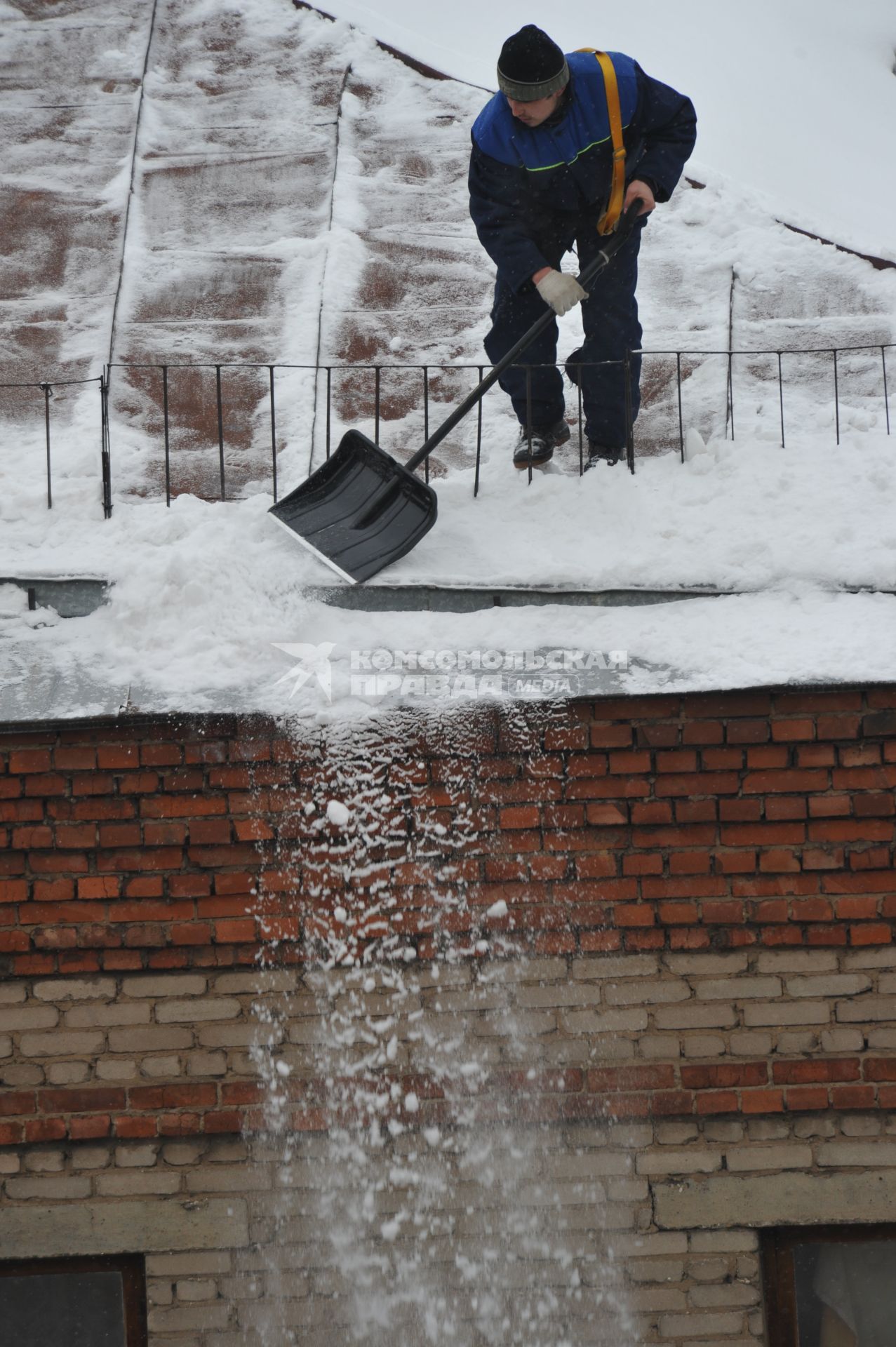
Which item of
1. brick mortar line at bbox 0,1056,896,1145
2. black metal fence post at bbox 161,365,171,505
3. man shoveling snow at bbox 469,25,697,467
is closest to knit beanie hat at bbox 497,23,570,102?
man shoveling snow at bbox 469,25,697,467

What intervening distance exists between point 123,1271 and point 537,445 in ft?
9.81

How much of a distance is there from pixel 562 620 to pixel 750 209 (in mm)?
3109

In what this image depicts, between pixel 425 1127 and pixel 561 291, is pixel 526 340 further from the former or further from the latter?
pixel 425 1127

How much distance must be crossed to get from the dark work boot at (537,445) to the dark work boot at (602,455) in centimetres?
13

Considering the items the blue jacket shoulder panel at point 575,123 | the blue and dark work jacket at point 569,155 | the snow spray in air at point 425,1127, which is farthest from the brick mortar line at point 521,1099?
the blue jacket shoulder panel at point 575,123

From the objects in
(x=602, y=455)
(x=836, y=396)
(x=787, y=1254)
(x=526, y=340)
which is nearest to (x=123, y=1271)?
(x=787, y=1254)

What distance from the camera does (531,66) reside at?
3564 millimetres

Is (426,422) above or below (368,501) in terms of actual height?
above

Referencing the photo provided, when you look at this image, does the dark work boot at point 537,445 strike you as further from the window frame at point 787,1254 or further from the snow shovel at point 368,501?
the window frame at point 787,1254

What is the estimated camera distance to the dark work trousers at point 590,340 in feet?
13.0

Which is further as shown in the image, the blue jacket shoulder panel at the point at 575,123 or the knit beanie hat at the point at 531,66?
the blue jacket shoulder panel at the point at 575,123

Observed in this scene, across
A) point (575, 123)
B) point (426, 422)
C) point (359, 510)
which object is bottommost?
point (359, 510)

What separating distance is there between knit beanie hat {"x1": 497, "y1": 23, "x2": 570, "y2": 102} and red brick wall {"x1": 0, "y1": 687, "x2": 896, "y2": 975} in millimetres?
2003

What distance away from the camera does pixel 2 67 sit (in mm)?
6230
